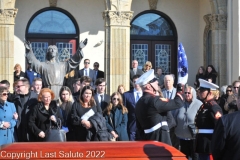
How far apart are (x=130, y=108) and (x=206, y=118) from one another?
11.9 feet

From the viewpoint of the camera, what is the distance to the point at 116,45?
Result: 18.6 meters

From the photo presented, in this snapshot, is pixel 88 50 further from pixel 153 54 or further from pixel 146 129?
pixel 146 129

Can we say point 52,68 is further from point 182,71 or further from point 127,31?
point 182,71

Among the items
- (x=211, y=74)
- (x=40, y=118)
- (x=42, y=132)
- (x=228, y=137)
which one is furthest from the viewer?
(x=211, y=74)

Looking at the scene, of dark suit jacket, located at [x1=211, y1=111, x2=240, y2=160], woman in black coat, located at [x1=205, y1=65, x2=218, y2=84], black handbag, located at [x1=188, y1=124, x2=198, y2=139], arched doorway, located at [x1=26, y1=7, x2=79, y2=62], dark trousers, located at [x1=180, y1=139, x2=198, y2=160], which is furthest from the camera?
arched doorway, located at [x1=26, y1=7, x2=79, y2=62]

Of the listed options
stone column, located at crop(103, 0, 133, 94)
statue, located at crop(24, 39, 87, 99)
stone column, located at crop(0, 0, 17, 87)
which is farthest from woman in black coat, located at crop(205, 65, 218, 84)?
stone column, located at crop(0, 0, 17, 87)

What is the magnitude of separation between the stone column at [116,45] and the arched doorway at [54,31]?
2.70 metres

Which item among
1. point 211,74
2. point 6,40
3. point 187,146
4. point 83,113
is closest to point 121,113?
point 187,146

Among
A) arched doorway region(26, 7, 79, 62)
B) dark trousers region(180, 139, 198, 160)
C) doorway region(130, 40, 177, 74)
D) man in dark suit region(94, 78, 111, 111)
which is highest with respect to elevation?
arched doorway region(26, 7, 79, 62)

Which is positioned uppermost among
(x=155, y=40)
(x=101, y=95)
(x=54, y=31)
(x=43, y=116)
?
(x=54, y=31)

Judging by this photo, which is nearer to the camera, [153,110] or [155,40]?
[153,110]

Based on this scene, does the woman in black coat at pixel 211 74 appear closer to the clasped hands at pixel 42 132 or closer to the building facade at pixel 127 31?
the building facade at pixel 127 31

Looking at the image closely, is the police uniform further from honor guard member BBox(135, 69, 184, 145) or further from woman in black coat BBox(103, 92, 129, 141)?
woman in black coat BBox(103, 92, 129, 141)

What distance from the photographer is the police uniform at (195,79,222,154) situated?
9.70 metres
